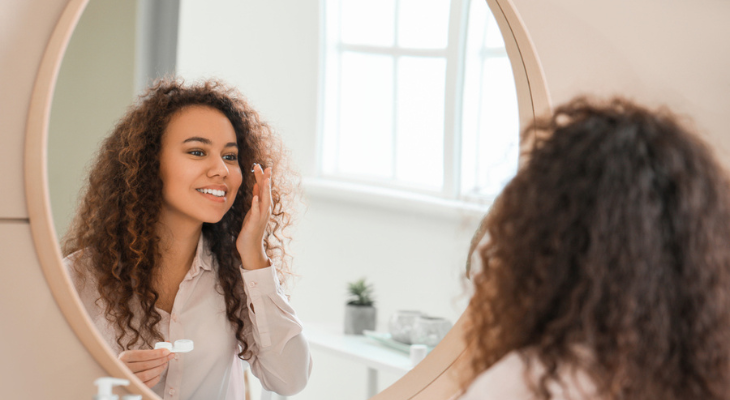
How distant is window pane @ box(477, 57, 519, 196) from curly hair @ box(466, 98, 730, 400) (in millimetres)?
1928

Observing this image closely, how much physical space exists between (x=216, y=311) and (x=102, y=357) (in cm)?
32

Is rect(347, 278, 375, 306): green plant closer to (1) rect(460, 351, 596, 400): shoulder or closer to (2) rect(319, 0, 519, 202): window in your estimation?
(2) rect(319, 0, 519, 202): window

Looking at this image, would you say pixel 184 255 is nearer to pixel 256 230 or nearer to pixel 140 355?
pixel 256 230

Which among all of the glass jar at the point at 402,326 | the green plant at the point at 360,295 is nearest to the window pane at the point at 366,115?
the green plant at the point at 360,295

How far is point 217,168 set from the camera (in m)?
0.93

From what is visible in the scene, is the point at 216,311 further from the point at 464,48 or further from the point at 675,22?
the point at 464,48

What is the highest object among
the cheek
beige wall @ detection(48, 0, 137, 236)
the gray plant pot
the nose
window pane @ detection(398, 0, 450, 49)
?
window pane @ detection(398, 0, 450, 49)

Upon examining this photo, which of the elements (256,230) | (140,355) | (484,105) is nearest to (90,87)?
(256,230)

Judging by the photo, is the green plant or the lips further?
the green plant

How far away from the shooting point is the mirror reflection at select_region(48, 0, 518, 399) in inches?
94.1

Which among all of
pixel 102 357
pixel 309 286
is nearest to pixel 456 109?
pixel 309 286

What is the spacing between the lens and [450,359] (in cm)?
85

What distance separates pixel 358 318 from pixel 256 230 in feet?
4.28

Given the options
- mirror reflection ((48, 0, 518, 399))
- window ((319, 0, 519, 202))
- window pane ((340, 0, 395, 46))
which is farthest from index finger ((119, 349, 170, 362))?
window pane ((340, 0, 395, 46))
